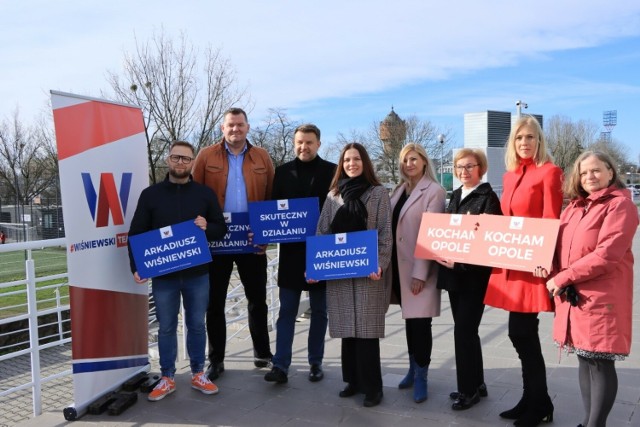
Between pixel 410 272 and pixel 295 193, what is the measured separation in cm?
125

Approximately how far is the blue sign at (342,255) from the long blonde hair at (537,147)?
42.5 inches

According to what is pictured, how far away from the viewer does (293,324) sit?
4.81 meters

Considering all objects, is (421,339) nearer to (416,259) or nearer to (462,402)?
(462,402)

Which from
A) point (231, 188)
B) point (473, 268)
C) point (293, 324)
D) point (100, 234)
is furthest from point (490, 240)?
point (100, 234)

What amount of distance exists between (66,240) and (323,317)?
2.21 metres

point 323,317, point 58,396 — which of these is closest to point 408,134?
point 58,396

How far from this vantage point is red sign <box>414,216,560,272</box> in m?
3.45

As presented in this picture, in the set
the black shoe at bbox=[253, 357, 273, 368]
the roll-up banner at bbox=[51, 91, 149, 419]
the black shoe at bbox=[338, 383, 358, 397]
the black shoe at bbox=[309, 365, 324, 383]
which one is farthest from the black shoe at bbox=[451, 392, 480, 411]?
the roll-up banner at bbox=[51, 91, 149, 419]

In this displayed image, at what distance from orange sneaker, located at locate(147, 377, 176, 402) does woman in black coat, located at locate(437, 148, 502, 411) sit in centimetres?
231

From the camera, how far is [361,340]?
4215 mm

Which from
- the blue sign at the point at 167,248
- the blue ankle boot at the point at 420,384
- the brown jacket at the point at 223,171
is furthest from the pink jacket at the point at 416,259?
the blue sign at the point at 167,248

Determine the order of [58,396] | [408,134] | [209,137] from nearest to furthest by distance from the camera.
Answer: [58,396], [209,137], [408,134]

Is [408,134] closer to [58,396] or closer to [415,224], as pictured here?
[58,396]

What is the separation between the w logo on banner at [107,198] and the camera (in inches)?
165
